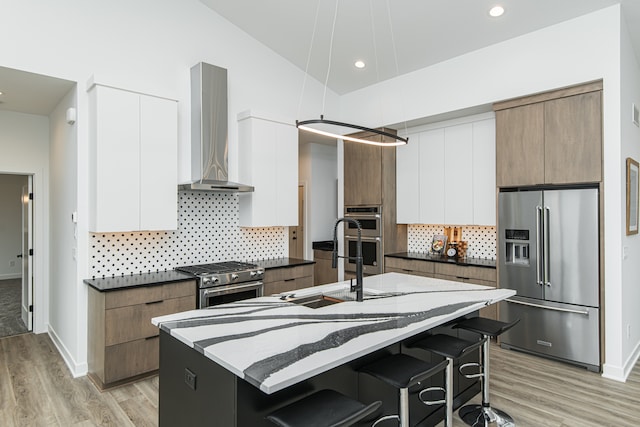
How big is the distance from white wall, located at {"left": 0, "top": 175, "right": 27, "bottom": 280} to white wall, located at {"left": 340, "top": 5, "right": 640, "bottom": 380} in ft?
30.0

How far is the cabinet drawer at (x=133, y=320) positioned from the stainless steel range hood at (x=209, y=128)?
1274 mm

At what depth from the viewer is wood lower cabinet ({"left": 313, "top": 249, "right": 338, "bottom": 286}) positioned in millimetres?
6236

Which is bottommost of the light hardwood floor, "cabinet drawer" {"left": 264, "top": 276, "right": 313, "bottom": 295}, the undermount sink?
the light hardwood floor

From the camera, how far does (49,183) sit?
4738 millimetres

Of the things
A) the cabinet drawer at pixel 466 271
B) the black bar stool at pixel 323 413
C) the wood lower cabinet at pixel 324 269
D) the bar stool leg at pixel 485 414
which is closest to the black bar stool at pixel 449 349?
the bar stool leg at pixel 485 414

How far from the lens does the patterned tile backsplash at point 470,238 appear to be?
15.7ft

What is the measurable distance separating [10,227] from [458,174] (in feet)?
31.4

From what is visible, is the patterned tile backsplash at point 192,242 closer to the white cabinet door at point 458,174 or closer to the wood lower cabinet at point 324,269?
the wood lower cabinet at point 324,269

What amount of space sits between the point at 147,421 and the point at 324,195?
16.1ft

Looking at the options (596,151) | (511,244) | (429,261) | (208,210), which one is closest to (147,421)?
(208,210)

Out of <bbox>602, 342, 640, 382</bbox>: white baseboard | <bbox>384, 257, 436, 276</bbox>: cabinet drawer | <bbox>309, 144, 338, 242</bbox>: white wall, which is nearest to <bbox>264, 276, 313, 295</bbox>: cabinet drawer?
<bbox>384, 257, 436, 276</bbox>: cabinet drawer

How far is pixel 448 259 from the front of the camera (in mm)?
4805

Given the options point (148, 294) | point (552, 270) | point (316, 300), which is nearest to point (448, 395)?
point (316, 300)

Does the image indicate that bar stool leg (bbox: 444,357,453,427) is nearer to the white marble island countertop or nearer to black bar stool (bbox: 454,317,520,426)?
the white marble island countertop
